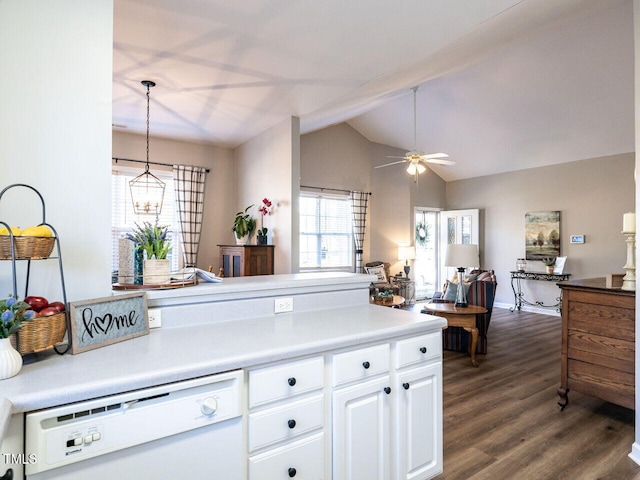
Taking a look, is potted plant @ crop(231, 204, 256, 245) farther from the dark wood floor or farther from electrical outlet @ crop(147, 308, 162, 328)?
electrical outlet @ crop(147, 308, 162, 328)

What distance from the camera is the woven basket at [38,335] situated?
1176 millimetres

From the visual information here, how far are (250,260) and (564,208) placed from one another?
5904 mm

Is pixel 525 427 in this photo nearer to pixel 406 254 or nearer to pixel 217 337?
pixel 217 337

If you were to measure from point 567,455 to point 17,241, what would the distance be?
3163 millimetres

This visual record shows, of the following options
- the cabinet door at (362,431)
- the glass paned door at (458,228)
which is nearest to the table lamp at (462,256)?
the cabinet door at (362,431)

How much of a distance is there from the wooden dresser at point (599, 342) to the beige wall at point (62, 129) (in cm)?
324

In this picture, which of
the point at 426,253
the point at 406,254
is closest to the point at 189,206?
the point at 406,254

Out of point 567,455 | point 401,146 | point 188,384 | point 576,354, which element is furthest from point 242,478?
point 401,146

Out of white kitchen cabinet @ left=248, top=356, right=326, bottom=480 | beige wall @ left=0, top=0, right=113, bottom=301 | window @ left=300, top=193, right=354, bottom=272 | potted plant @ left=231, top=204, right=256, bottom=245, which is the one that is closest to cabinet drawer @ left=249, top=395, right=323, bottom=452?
white kitchen cabinet @ left=248, top=356, right=326, bottom=480

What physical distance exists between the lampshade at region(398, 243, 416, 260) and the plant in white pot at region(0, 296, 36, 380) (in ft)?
24.4

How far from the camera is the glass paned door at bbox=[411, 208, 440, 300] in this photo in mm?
8620

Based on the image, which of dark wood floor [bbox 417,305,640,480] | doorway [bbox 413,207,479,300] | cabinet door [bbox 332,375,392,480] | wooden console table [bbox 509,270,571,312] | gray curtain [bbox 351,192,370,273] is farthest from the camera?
doorway [bbox 413,207,479,300]

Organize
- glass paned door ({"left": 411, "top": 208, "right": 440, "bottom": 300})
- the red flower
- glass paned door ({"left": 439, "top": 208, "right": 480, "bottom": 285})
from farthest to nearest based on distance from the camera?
glass paned door ({"left": 411, "top": 208, "right": 440, "bottom": 300}) → glass paned door ({"left": 439, "top": 208, "right": 480, "bottom": 285}) → the red flower

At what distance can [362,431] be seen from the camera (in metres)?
1.66
